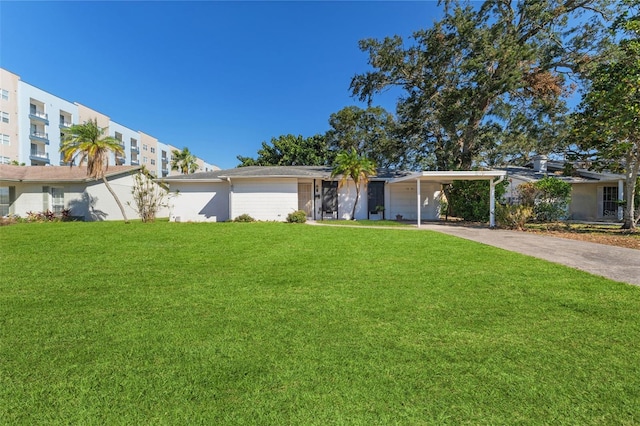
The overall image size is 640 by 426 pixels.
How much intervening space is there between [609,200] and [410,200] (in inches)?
495

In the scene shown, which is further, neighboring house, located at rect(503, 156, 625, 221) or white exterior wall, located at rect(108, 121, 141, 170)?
white exterior wall, located at rect(108, 121, 141, 170)

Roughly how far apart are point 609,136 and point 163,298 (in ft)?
54.2

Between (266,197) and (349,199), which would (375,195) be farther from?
(266,197)

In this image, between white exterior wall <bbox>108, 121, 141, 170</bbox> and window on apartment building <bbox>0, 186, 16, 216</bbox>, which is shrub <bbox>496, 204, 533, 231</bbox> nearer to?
window on apartment building <bbox>0, 186, 16, 216</bbox>

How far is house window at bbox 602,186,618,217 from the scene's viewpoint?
57.9 feet

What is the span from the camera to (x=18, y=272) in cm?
547

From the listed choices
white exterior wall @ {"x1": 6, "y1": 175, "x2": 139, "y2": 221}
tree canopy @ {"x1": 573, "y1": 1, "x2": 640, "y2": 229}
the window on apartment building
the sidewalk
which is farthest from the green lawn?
the window on apartment building

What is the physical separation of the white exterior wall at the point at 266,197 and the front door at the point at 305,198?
1.72 meters

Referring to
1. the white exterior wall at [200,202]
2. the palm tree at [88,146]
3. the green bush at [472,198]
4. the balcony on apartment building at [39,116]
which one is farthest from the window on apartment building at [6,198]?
the green bush at [472,198]

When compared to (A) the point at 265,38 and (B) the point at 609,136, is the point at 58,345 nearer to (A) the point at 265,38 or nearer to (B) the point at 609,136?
(B) the point at 609,136

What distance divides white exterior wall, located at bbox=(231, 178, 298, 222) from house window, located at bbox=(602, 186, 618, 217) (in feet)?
65.0

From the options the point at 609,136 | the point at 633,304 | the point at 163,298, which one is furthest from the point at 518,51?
the point at 163,298

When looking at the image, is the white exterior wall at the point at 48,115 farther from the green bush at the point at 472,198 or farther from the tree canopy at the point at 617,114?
the tree canopy at the point at 617,114

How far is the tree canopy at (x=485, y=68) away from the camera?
16.4 m
